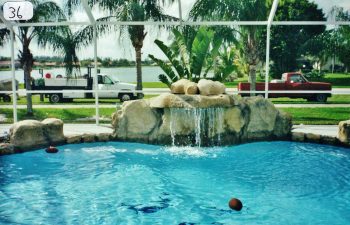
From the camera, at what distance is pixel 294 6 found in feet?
153

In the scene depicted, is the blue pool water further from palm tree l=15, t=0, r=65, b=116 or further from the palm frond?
the palm frond

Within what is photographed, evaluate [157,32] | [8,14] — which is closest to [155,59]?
[157,32]

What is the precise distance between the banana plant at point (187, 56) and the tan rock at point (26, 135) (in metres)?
4.86

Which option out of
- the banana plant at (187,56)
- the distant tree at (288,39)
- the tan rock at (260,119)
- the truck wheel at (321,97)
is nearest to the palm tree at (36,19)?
the banana plant at (187,56)

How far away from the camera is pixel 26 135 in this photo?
10.2 metres

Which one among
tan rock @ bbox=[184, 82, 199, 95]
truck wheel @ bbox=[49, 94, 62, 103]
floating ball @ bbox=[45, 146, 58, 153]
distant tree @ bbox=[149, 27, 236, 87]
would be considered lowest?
floating ball @ bbox=[45, 146, 58, 153]

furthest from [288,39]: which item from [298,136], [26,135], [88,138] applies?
[26,135]

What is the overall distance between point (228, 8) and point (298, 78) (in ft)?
35.1

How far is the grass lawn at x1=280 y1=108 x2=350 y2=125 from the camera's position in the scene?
537 inches

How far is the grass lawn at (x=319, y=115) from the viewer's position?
13.6m

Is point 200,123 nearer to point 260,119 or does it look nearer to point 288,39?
point 260,119

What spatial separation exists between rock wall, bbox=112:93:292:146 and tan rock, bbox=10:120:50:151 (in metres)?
2.15

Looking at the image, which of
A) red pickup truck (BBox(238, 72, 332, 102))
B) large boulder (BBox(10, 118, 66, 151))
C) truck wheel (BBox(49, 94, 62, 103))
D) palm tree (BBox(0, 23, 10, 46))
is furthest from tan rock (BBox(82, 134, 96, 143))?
red pickup truck (BBox(238, 72, 332, 102))

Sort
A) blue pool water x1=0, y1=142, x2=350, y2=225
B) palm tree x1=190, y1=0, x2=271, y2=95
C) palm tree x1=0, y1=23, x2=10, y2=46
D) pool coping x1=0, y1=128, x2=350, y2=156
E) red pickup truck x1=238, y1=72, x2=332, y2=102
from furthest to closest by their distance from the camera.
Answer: red pickup truck x1=238, y1=72, x2=332, y2=102
palm tree x1=0, y1=23, x2=10, y2=46
palm tree x1=190, y1=0, x2=271, y2=95
pool coping x1=0, y1=128, x2=350, y2=156
blue pool water x1=0, y1=142, x2=350, y2=225
